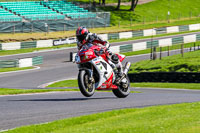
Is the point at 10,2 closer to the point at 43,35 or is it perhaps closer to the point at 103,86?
the point at 43,35

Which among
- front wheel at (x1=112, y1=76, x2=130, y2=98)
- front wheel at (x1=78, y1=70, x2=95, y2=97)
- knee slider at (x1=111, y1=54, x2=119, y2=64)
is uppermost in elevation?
knee slider at (x1=111, y1=54, x2=119, y2=64)

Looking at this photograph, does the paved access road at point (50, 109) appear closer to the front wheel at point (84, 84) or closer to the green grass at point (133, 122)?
the front wheel at point (84, 84)

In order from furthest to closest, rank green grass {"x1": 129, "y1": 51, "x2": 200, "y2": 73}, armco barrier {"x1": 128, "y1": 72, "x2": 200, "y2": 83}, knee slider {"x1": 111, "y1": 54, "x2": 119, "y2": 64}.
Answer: green grass {"x1": 129, "y1": 51, "x2": 200, "y2": 73} → armco barrier {"x1": 128, "y1": 72, "x2": 200, "y2": 83} → knee slider {"x1": 111, "y1": 54, "x2": 119, "y2": 64}

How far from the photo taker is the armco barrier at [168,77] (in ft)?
71.1

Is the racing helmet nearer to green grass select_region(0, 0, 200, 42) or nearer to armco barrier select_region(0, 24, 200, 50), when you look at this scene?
→ armco barrier select_region(0, 24, 200, 50)

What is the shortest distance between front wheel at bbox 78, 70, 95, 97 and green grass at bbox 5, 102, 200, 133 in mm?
1741

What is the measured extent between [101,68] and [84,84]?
31.0 inches

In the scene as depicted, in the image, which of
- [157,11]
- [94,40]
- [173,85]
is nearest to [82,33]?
[94,40]

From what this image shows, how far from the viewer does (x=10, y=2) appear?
163ft

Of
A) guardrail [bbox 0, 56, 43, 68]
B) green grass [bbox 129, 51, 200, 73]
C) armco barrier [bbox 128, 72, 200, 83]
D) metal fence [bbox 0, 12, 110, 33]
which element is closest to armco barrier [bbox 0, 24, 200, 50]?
metal fence [bbox 0, 12, 110, 33]

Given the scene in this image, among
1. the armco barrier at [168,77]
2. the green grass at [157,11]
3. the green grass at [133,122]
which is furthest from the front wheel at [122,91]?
the green grass at [157,11]

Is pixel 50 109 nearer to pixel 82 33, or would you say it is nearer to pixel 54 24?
pixel 82 33

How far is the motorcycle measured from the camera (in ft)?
36.9

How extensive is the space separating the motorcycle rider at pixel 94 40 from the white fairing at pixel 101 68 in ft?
1.17
